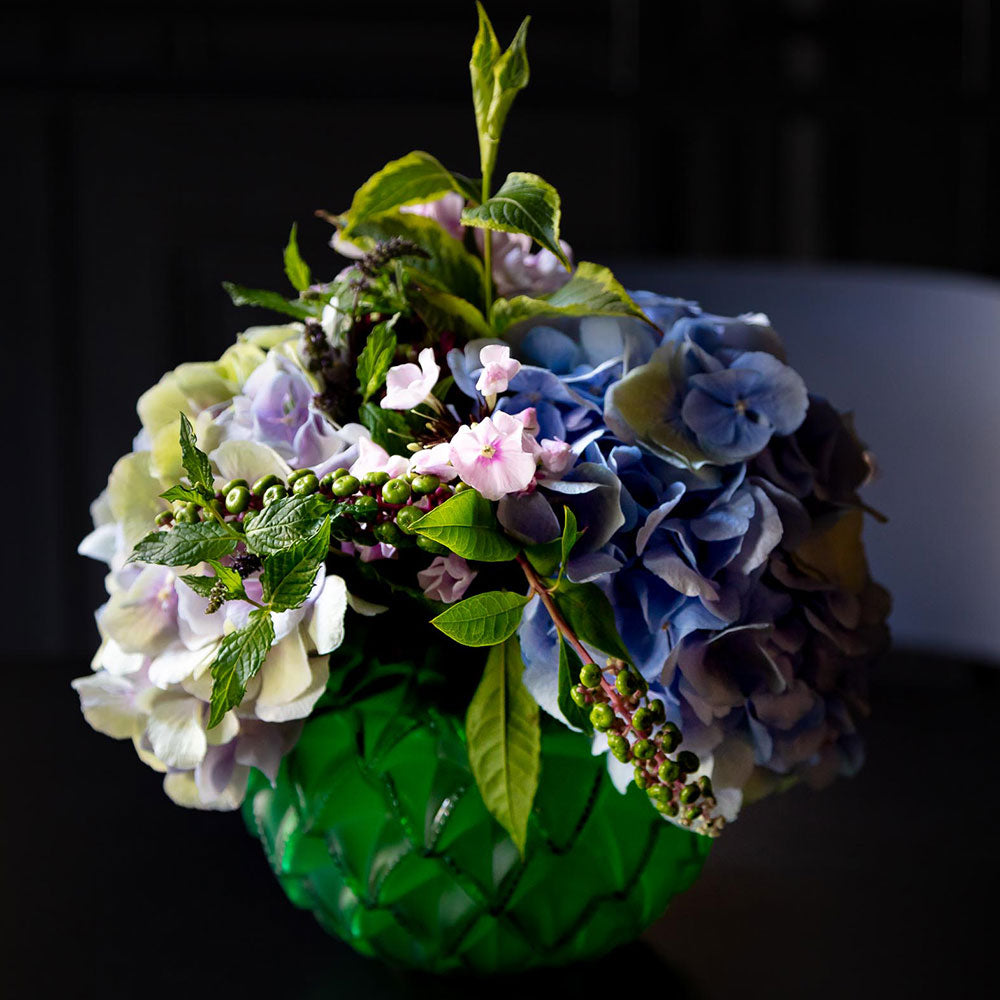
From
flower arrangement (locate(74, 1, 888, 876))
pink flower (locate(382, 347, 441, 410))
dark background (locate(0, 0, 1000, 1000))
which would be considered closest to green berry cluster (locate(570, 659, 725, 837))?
flower arrangement (locate(74, 1, 888, 876))

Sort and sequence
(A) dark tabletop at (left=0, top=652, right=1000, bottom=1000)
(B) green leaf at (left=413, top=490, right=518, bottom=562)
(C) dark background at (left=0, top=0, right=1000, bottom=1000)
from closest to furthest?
1. (B) green leaf at (left=413, top=490, right=518, bottom=562)
2. (A) dark tabletop at (left=0, top=652, right=1000, bottom=1000)
3. (C) dark background at (left=0, top=0, right=1000, bottom=1000)

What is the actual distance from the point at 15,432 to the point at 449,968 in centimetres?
163

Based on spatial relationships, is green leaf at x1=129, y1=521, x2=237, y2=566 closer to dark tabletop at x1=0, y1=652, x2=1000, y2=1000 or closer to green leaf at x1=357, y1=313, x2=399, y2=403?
green leaf at x1=357, y1=313, x2=399, y2=403

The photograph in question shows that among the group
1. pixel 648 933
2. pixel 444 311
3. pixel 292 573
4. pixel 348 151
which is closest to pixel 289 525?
pixel 292 573

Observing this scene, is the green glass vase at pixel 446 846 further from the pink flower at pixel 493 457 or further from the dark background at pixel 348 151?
the dark background at pixel 348 151

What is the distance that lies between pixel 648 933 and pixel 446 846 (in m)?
0.12

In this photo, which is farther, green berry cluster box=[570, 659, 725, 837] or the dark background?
the dark background

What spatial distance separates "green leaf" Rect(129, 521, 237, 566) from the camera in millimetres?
428

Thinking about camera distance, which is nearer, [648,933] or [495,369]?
[495,369]

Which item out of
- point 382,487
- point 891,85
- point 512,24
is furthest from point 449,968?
point 891,85

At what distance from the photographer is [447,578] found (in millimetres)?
451

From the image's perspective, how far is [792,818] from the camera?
2.25ft

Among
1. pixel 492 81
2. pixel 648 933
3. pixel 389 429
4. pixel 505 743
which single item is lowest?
pixel 648 933

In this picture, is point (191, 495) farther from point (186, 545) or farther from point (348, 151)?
point (348, 151)
